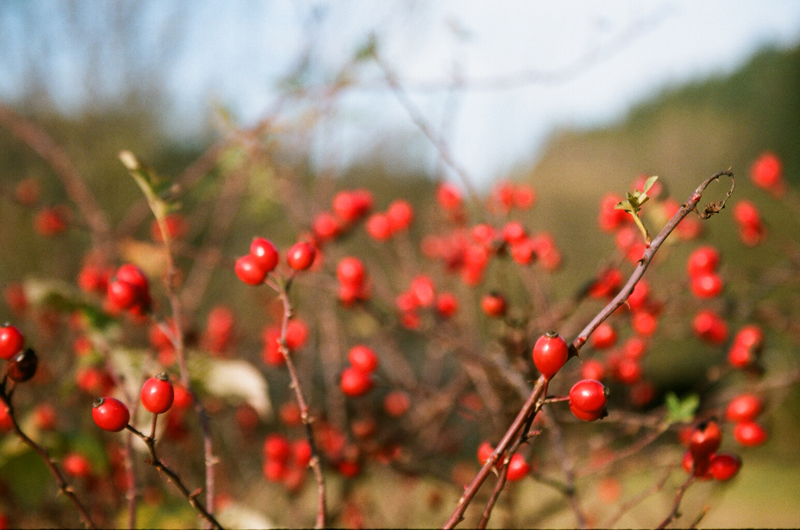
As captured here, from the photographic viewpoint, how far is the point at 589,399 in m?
0.43

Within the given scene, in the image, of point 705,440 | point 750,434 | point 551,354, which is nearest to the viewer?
point 551,354

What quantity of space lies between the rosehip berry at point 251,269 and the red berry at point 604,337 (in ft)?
1.93

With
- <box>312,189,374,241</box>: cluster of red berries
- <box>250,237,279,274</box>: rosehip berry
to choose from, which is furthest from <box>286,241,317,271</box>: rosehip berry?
<box>312,189,374,241</box>: cluster of red berries

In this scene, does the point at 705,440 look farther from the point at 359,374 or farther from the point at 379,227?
the point at 379,227

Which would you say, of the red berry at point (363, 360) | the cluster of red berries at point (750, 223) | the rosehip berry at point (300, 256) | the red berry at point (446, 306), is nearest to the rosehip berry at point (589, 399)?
the rosehip berry at point (300, 256)

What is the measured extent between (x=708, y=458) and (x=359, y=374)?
510 millimetres

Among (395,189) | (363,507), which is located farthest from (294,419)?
(395,189)

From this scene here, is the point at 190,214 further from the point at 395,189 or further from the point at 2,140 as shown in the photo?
the point at 395,189

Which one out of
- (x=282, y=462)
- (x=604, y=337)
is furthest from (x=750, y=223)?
(x=282, y=462)

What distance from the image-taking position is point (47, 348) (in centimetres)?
157

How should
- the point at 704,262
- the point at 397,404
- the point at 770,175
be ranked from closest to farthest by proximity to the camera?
the point at 704,262 → the point at 770,175 → the point at 397,404

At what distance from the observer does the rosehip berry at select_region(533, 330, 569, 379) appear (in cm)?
40

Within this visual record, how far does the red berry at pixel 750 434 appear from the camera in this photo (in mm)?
744

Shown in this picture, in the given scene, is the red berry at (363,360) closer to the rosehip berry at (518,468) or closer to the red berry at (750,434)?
the rosehip berry at (518,468)
